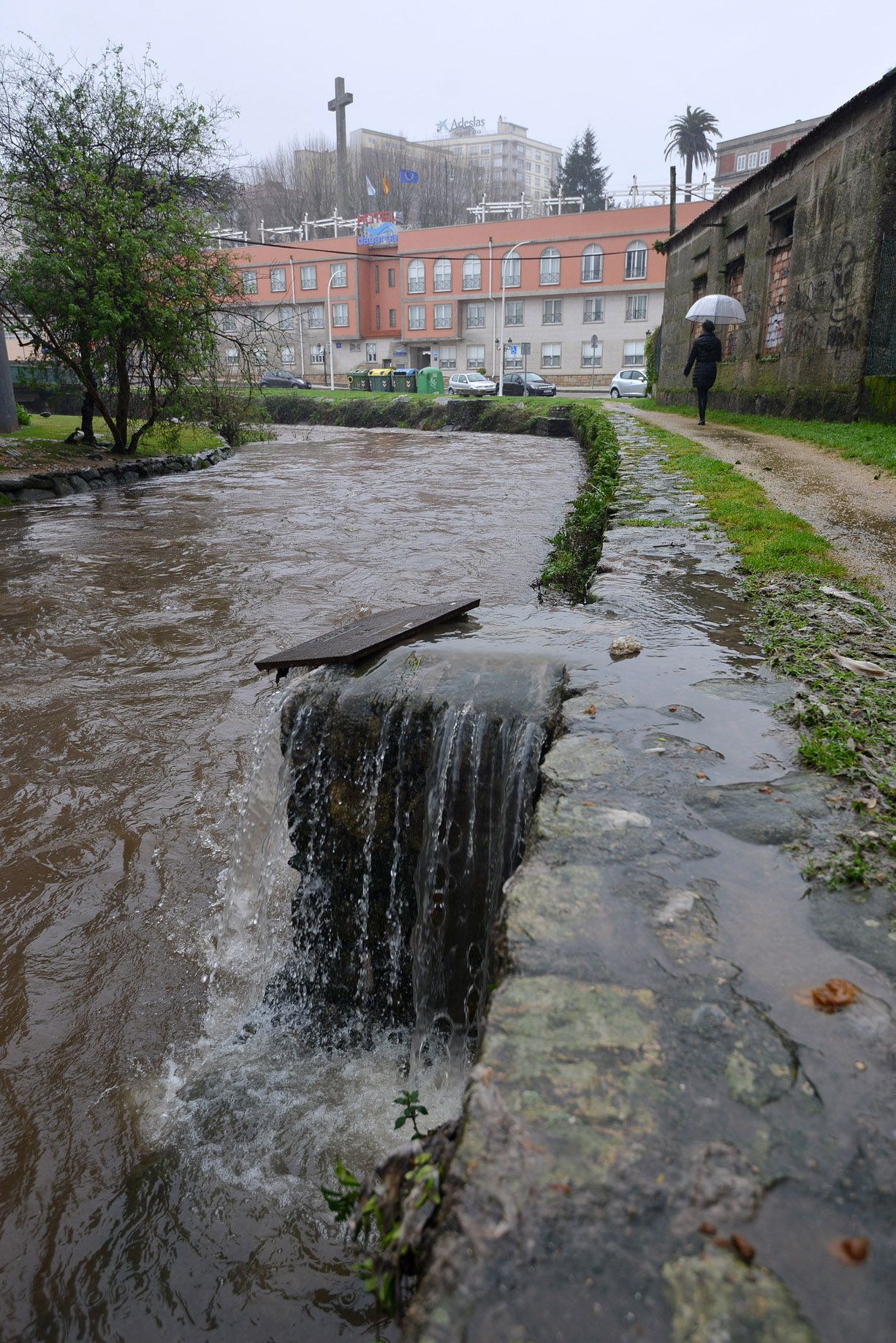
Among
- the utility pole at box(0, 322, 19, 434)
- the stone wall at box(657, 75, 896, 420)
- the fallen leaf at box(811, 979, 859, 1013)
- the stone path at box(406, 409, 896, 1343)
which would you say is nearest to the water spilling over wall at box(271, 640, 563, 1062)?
the stone path at box(406, 409, 896, 1343)

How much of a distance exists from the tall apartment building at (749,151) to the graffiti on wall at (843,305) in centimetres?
6110

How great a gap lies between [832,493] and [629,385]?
107 feet

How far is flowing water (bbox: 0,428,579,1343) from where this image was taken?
2518 mm

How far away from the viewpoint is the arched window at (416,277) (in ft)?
178

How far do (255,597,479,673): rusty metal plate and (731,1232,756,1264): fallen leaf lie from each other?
2.80 meters

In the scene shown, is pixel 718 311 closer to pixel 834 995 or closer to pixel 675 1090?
pixel 834 995

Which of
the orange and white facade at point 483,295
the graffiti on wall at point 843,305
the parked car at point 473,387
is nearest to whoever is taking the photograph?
the graffiti on wall at point 843,305

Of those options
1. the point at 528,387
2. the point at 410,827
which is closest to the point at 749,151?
the point at 528,387

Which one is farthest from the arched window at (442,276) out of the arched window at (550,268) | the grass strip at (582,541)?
the grass strip at (582,541)

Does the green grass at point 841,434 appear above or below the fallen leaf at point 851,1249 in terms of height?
above

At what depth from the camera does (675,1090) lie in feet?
5.14

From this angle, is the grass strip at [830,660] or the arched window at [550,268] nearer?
the grass strip at [830,660]

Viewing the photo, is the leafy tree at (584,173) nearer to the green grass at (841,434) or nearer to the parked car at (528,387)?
the parked car at (528,387)

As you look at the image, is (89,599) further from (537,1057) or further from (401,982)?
(537,1057)
